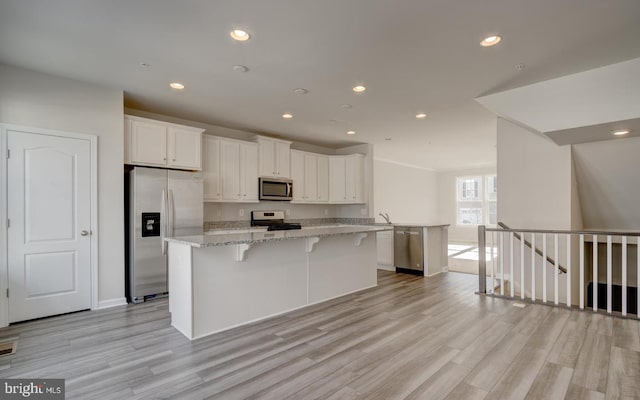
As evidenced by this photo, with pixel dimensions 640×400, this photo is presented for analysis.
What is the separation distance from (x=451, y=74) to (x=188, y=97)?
10.4 feet

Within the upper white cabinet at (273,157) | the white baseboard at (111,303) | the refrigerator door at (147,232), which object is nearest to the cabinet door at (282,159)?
the upper white cabinet at (273,157)

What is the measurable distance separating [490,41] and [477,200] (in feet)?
30.2

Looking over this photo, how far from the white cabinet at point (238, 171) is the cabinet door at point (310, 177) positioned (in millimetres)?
1217

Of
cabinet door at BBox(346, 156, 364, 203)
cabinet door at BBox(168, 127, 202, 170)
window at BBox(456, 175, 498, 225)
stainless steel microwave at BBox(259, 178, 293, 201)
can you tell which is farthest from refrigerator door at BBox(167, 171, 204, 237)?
window at BBox(456, 175, 498, 225)

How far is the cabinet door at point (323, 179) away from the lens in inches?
259

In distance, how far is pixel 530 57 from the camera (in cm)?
284

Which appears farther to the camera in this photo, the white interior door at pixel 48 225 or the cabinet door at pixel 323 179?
the cabinet door at pixel 323 179

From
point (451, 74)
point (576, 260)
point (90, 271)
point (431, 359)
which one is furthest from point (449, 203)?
A: point (90, 271)

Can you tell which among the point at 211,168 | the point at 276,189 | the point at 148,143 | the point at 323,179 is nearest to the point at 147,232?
the point at 148,143

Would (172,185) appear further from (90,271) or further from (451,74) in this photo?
(451,74)

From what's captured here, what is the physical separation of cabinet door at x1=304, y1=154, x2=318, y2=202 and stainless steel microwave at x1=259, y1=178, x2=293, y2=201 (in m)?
0.48

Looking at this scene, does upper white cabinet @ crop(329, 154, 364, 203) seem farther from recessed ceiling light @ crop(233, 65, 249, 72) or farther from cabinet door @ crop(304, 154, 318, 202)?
recessed ceiling light @ crop(233, 65, 249, 72)

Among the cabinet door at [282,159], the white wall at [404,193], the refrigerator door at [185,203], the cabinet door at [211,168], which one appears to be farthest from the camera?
the white wall at [404,193]

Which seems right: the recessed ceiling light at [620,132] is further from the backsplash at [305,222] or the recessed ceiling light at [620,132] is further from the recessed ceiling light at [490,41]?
the backsplash at [305,222]
